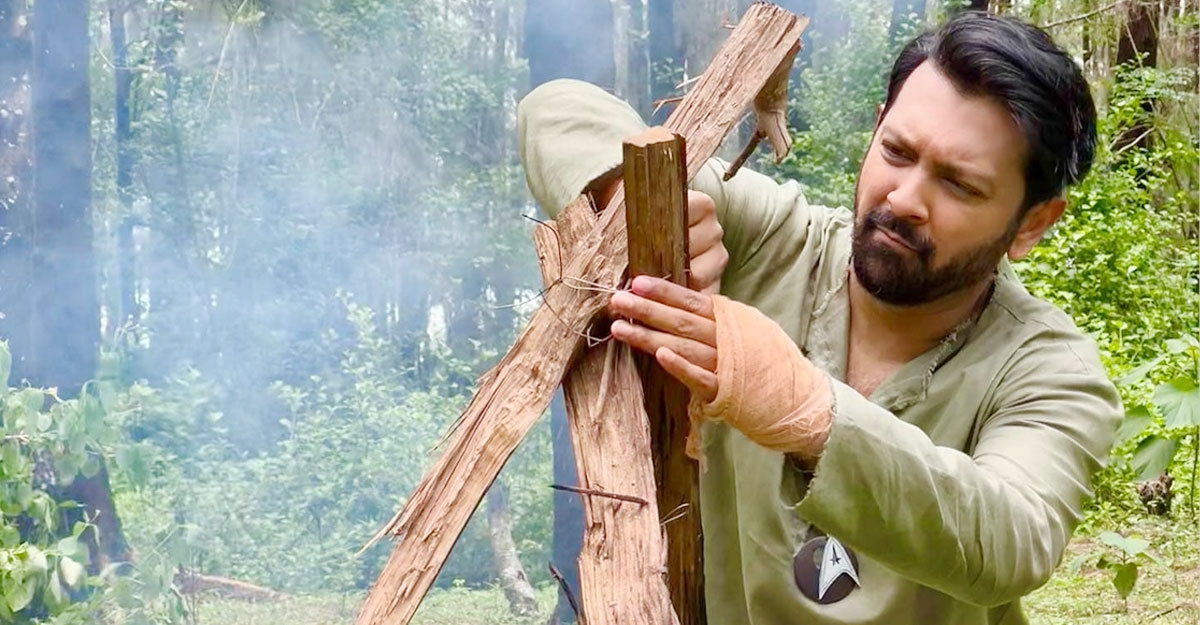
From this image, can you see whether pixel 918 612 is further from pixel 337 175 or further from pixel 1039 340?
pixel 337 175

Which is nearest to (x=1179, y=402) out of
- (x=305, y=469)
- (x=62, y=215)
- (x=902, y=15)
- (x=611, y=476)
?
(x=611, y=476)

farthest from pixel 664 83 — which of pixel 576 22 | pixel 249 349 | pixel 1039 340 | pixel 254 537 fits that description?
pixel 1039 340

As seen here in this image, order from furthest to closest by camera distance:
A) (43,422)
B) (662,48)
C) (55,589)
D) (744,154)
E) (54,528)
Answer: (662,48) → (54,528) → (43,422) → (55,589) → (744,154)

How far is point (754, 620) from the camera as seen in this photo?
208 cm

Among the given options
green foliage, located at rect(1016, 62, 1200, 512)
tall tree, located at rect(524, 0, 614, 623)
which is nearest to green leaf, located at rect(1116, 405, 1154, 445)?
green foliage, located at rect(1016, 62, 1200, 512)

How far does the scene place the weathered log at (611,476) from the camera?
1490 millimetres

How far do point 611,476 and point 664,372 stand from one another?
0.19 metres

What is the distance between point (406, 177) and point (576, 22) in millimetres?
932

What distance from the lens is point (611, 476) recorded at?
1.59 m

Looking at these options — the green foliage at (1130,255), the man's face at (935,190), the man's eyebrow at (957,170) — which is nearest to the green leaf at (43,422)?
the man's face at (935,190)

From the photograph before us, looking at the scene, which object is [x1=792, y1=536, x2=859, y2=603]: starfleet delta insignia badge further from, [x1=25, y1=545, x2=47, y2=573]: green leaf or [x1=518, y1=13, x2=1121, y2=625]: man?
[x1=25, y1=545, x2=47, y2=573]: green leaf

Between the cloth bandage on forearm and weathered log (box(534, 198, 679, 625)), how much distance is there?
180 mm

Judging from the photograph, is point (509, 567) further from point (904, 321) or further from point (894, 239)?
point (894, 239)

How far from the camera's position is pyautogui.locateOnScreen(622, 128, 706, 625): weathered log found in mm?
1580
